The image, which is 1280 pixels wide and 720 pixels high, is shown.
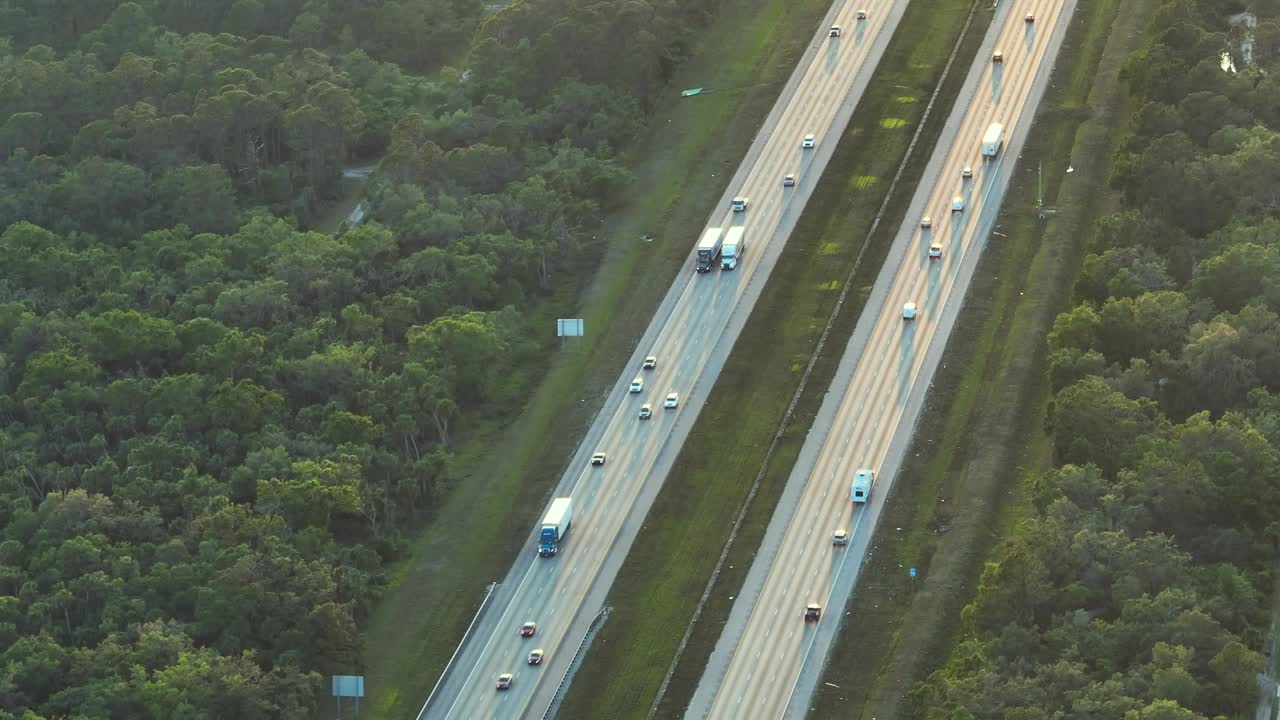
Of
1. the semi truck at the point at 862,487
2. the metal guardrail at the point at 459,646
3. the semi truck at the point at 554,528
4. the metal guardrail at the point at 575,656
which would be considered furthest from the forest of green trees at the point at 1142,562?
the metal guardrail at the point at 459,646

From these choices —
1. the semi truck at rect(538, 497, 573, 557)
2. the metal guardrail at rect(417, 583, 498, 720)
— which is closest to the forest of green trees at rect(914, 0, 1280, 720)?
the semi truck at rect(538, 497, 573, 557)

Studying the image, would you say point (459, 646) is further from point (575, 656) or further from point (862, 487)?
point (862, 487)

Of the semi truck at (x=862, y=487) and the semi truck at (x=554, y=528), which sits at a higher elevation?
the semi truck at (x=862, y=487)

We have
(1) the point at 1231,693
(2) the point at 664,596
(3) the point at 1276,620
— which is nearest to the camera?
(1) the point at 1231,693

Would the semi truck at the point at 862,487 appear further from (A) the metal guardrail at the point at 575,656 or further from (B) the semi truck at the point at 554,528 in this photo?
(B) the semi truck at the point at 554,528

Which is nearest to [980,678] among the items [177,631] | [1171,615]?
[1171,615]

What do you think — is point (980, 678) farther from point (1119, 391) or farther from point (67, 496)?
point (67, 496)

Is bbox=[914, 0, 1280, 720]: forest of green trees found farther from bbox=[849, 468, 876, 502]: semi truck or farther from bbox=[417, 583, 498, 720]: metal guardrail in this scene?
bbox=[417, 583, 498, 720]: metal guardrail
